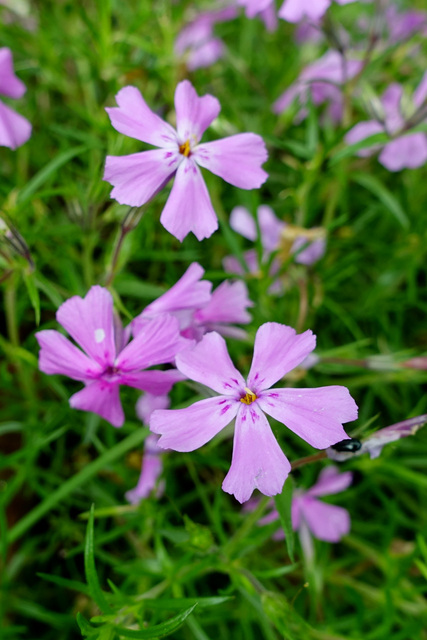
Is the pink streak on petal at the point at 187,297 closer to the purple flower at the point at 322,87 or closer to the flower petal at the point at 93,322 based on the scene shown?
the flower petal at the point at 93,322

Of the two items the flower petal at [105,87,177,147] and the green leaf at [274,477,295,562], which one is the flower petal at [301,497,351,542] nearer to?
the green leaf at [274,477,295,562]

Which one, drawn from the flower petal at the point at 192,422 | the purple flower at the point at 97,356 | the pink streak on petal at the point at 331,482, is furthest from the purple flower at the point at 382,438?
the pink streak on petal at the point at 331,482

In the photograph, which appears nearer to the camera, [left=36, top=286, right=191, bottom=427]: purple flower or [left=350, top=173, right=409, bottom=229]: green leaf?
[left=36, top=286, right=191, bottom=427]: purple flower

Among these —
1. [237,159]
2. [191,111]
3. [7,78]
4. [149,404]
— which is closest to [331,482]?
[149,404]

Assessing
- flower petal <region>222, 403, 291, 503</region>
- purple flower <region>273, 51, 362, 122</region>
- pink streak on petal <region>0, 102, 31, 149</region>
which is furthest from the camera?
purple flower <region>273, 51, 362, 122</region>

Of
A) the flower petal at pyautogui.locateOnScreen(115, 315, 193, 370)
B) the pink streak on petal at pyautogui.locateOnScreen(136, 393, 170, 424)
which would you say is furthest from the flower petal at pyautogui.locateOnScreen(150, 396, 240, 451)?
the pink streak on petal at pyautogui.locateOnScreen(136, 393, 170, 424)

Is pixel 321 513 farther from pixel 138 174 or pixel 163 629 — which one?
pixel 138 174

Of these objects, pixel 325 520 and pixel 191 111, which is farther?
pixel 325 520
